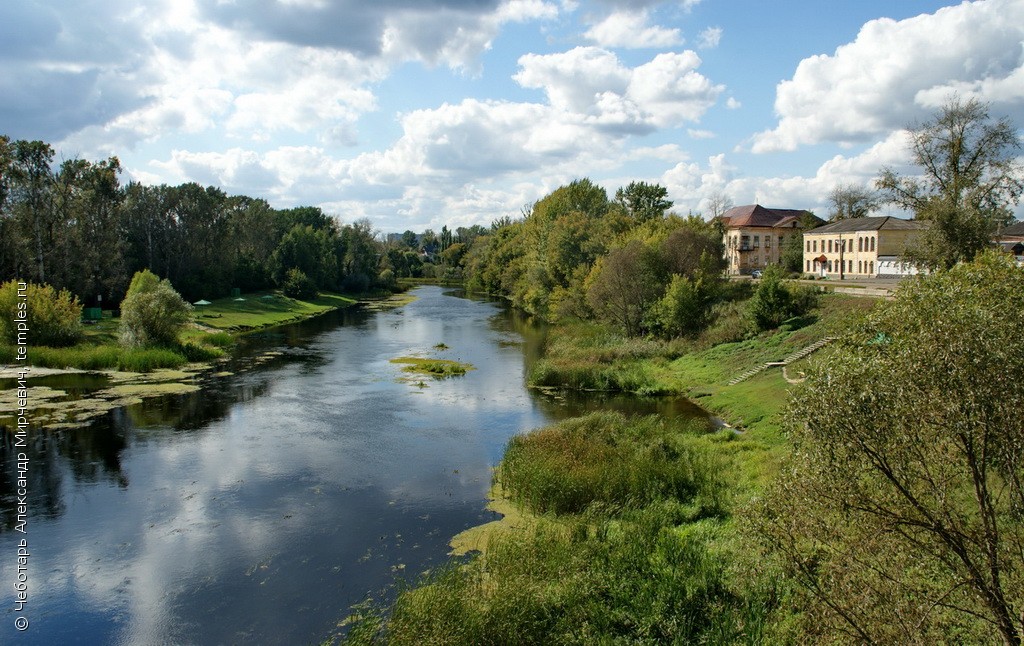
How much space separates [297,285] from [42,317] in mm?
49433

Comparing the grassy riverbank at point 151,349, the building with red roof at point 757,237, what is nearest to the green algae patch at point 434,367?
the grassy riverbank at point 151,349

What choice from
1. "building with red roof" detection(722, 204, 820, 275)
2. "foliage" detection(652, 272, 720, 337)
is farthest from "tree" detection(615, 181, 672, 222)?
"foliage" detection(652, 272, 720, 337)

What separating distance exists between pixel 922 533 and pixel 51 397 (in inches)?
1452

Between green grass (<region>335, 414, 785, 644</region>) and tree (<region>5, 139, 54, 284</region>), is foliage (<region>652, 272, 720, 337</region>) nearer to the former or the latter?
green grass (<region>335, 414, 785, 644</region>)

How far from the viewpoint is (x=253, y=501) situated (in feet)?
68.5

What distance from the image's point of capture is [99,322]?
53.4m

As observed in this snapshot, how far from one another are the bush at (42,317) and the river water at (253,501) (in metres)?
12.6

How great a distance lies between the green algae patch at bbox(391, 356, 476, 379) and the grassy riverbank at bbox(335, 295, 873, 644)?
16.8 m

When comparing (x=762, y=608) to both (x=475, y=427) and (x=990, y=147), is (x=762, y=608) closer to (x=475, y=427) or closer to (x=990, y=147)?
(x=475, y=427)

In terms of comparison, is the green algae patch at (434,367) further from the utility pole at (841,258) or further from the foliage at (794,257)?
the foliage at (794,257)

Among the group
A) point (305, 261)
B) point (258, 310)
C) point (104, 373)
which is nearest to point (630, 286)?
point (104, 373)

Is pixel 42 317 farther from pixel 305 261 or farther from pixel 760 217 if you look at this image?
pixel 760 217

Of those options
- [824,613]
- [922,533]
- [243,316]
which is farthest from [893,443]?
[243,316]

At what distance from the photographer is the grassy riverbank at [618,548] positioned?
12.6m
